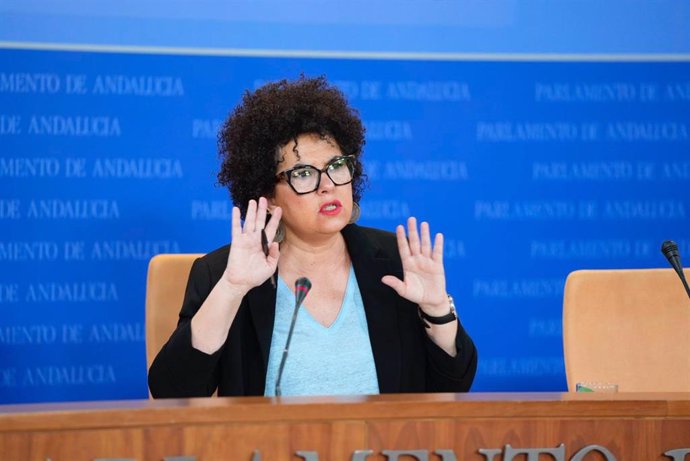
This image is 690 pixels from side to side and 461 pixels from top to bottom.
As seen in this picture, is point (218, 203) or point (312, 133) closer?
point (312, 133)

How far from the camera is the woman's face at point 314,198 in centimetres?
229

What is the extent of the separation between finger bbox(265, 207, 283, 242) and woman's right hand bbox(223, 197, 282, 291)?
0.09 feet

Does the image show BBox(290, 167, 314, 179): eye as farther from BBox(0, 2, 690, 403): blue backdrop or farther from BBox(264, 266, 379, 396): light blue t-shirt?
BBox(0, 2, 690, 403): blue backdrop

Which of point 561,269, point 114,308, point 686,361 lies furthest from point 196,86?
point 686,361

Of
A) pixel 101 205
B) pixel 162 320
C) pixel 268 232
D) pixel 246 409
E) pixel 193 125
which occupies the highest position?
pixel 193 125

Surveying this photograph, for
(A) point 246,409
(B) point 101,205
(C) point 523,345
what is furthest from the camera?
(C) point 523,345

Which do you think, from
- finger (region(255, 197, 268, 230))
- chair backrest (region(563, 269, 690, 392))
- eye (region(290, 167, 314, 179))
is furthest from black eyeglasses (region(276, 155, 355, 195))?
chair backrest (region(563, 269, 690, 392))

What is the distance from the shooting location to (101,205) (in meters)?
3.27

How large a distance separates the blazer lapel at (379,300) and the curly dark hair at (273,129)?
18 cm

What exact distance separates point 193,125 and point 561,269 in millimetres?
1457

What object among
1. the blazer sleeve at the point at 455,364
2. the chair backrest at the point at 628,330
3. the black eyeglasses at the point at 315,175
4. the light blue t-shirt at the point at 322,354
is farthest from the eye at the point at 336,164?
the chair backrest at the point at 628,330

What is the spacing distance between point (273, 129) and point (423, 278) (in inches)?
22.3

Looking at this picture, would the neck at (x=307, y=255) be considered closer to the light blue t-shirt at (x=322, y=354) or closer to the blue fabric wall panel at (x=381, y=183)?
the light blue t-shirt at (x=322, y=354)

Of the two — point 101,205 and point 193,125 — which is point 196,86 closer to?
point 193,125
